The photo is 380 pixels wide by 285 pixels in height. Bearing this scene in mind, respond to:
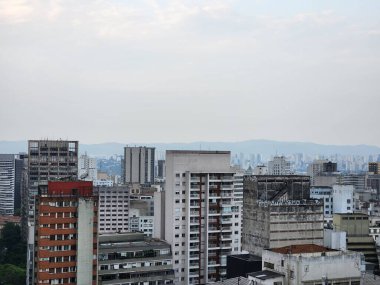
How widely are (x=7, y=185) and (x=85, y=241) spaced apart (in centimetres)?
6257

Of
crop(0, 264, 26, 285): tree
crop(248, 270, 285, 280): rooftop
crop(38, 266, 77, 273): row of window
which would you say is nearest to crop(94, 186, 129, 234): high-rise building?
crop(0, 264, 26, 285): tree

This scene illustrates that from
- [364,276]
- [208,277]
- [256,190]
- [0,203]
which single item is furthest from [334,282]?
[0,203]

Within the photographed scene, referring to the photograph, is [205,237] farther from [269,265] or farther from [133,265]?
[269,265]

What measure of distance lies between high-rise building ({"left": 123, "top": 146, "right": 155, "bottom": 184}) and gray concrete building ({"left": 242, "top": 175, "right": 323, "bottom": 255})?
66757 mm

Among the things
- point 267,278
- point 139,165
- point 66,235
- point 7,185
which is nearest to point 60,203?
point 66,235

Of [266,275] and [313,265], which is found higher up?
[313,265]

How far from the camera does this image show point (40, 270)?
26.4 meters

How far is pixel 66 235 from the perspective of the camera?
88.2 ft

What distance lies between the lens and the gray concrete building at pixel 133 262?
95.6ft

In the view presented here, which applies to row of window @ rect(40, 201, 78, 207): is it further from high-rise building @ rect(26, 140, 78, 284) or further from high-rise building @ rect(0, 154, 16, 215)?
high-rise building @ rect(0, 154, 16, 215)

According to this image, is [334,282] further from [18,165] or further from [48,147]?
[18,165]

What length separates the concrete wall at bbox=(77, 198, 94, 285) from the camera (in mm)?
27047

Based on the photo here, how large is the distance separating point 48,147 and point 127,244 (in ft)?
102

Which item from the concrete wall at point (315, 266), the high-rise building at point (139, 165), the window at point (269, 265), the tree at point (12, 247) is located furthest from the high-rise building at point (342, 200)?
the high-rise building at point (139, 165)
